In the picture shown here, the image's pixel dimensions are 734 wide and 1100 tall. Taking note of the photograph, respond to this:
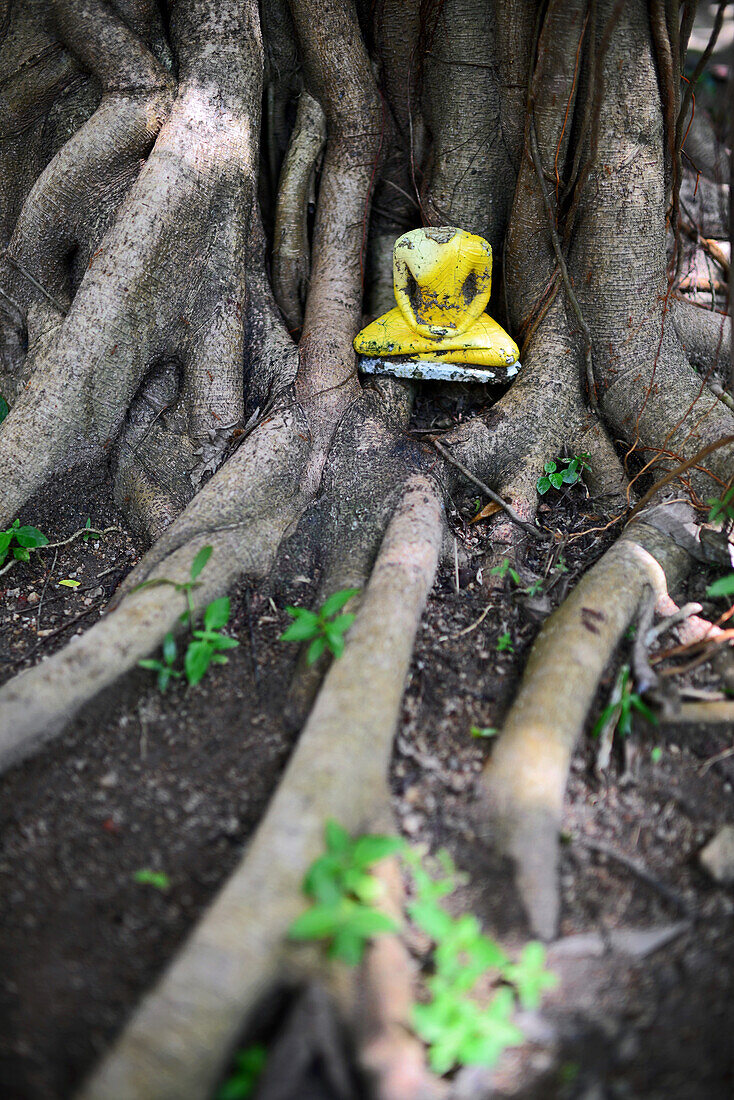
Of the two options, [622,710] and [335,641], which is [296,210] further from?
[622,710]

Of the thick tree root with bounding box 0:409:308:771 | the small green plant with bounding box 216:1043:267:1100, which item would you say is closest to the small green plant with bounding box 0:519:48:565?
the thick tree root with bounding box 0:409:308:771

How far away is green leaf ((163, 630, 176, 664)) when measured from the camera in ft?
7.61

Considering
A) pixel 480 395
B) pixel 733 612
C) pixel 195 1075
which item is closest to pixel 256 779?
pixel 195 1075

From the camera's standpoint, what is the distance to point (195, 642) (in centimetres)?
237

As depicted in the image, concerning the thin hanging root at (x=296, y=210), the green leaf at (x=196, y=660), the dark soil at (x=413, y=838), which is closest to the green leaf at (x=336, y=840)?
the dark soil at (x=413, y=838)

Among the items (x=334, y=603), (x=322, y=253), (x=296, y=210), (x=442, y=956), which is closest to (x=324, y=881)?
(x=442, y=956)

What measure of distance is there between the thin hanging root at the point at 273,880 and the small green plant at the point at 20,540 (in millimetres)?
1542

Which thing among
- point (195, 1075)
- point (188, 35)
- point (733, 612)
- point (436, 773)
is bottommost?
point (733, 612)

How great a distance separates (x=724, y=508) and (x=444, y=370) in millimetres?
1240

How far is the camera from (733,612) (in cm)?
260

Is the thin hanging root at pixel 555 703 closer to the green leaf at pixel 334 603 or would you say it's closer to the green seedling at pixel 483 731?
the green seedling at pixel 483 731

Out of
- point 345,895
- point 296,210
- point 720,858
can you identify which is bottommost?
point 720,858

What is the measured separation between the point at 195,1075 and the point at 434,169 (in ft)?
11.9

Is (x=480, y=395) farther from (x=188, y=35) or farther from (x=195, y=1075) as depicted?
(x=195, y=1075)
